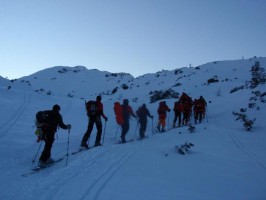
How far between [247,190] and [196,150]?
12.9ft

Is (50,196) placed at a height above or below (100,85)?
below

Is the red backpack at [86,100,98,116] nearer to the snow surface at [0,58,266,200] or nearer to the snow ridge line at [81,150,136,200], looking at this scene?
the snow surface at [0,58,266,200]

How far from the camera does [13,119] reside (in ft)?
55.2

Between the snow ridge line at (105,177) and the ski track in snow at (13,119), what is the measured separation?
19.9ft

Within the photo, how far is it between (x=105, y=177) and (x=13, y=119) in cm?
1082

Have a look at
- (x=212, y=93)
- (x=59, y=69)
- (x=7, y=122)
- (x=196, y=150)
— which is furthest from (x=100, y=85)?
(x=196, y=150)

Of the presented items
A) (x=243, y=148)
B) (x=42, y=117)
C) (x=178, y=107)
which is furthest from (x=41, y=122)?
(x=178, y=107)

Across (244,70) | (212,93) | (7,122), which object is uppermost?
(244,70)

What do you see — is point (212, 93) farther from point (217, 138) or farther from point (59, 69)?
point (59, 69)

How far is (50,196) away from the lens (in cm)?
622

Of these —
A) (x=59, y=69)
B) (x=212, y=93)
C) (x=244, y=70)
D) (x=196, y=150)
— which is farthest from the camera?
(x=59, y=69)

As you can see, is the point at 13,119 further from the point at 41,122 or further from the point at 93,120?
the point at 41,122

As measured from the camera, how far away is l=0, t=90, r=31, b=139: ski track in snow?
46.5ft

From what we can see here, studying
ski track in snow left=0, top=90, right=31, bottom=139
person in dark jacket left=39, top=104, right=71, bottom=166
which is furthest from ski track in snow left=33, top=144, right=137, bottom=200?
ski track in snow left=0, top=90, right=31, bottom=139
